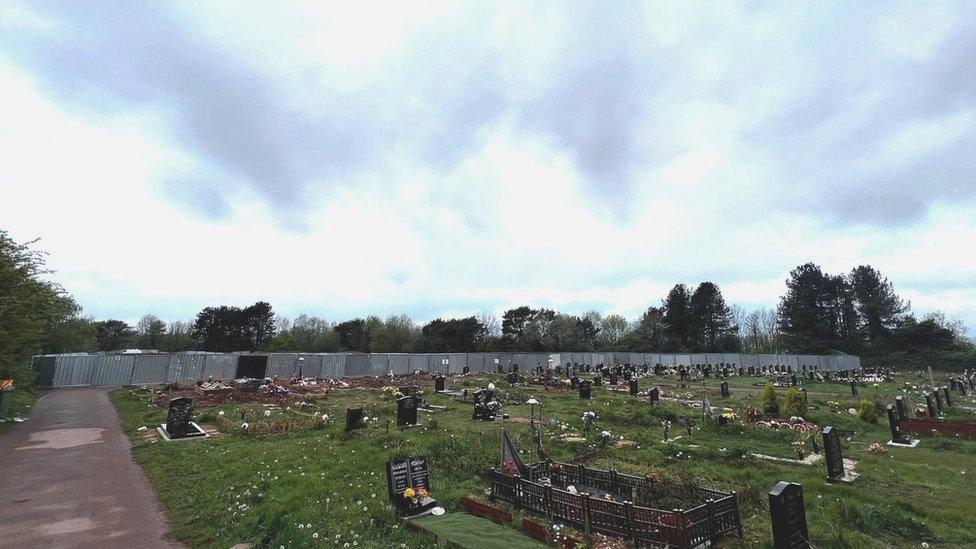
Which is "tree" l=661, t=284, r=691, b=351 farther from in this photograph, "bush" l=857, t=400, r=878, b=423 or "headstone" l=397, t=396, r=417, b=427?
"headstone" l=397, t=396, r=417, b=427

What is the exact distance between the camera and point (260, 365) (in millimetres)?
43781

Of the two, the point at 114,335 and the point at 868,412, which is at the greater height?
the point at 114,335

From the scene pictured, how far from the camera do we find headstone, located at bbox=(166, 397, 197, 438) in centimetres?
1759

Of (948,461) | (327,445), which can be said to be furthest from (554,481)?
(948,461)

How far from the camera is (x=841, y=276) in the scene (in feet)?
279

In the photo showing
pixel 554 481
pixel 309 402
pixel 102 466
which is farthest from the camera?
pixel 309 402

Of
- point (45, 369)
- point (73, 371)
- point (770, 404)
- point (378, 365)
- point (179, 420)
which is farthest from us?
point (378, 365)

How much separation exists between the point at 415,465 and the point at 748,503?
7.22 meters

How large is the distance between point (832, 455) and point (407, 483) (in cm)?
1078

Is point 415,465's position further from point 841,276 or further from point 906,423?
point 841,276

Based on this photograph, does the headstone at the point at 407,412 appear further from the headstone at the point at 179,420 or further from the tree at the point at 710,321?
the tree at the point at 710,321

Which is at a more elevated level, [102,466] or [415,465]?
[415,465]

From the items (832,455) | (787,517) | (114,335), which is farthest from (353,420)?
(114,335)

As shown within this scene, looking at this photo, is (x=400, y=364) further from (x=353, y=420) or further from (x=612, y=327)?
(x=612, y=327)
